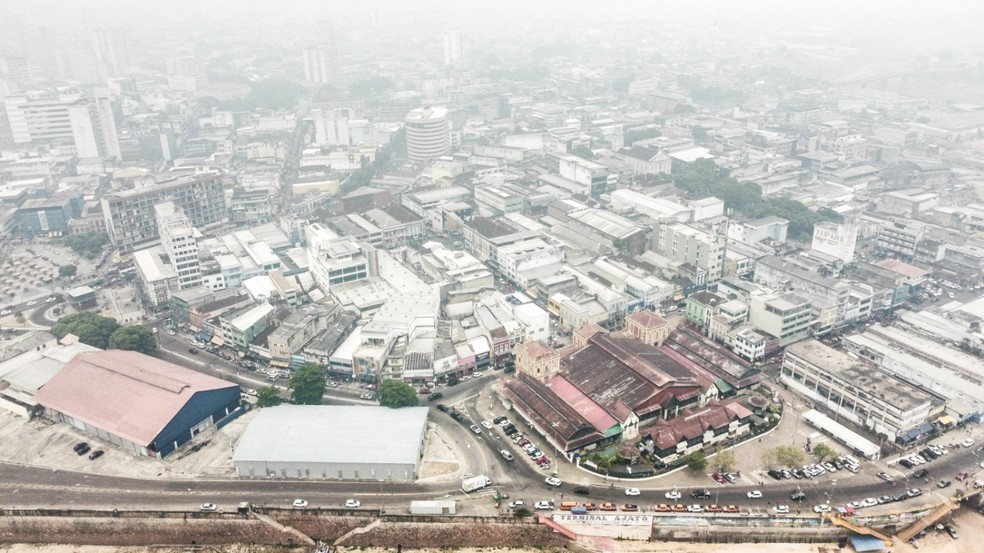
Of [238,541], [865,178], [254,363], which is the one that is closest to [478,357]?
[254,363]

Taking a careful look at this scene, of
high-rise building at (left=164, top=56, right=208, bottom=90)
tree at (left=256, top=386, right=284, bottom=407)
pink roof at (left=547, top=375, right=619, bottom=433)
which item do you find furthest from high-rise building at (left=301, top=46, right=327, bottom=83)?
pink roof at (left=547, top=375, right=619, bottom=433)

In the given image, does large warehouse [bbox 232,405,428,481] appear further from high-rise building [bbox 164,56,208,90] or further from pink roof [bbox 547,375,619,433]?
high-rise building [bbox 164,56,208,90]

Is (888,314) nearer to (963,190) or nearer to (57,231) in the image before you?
(963,190)

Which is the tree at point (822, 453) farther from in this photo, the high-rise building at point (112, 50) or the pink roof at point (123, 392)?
the high-rise building at point (112, 50)

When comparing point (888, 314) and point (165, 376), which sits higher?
point (165, 376)

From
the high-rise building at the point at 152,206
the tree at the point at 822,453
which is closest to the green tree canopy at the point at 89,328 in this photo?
the high-rise building at the point at 152,206

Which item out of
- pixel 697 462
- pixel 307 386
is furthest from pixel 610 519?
pixel 307 386

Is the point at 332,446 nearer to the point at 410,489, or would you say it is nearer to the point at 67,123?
the point at 410,489
